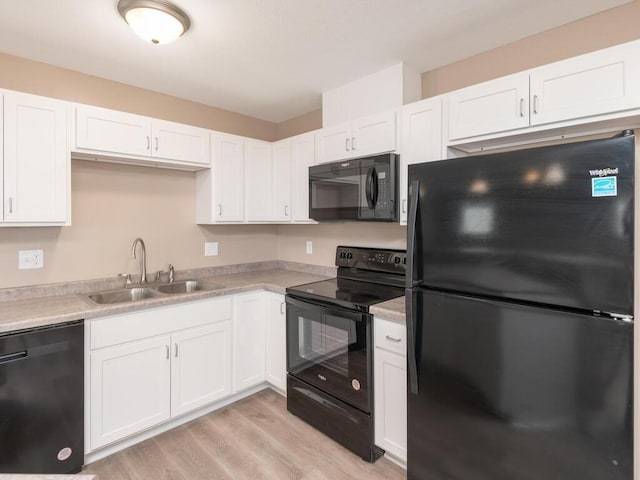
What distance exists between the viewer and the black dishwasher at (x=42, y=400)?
1725 millimetres

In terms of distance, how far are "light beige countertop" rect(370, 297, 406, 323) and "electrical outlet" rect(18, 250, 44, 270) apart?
Result: 87.4 inches

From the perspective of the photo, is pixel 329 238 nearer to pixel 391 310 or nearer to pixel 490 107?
pixel 391 310

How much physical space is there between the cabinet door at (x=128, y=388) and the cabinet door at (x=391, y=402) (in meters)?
1.39

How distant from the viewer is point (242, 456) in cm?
213

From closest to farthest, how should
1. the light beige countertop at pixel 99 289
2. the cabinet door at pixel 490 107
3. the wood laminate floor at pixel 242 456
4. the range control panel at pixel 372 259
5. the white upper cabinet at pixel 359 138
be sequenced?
the cabinet door at pixel 490 107 < the light beige countertop at pixel 99 289 < the wood laminate floor at pixel 242 456 < the white upper cabinet at pixel 359 138 < the range control panel at pixel 372 259

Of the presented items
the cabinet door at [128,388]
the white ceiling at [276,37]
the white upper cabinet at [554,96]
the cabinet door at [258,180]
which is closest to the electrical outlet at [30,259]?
the cabinet door at [128,388]

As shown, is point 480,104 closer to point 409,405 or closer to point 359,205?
point 359,205

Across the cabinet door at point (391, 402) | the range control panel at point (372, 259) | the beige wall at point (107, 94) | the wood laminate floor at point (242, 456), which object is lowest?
the wood laminate floor at point (242, 456)

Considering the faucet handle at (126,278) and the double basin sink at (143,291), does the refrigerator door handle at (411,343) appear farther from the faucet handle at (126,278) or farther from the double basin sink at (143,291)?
the faucet handle at (126,278)

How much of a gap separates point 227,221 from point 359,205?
1232 millimetres

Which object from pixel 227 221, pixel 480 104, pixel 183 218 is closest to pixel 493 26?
pixel 480 104

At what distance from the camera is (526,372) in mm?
1368

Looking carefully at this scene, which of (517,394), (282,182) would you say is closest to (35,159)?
(282,182)

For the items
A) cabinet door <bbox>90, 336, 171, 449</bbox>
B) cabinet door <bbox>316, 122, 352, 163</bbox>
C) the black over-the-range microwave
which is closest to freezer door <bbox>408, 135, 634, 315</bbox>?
the black over-the-range microwave
